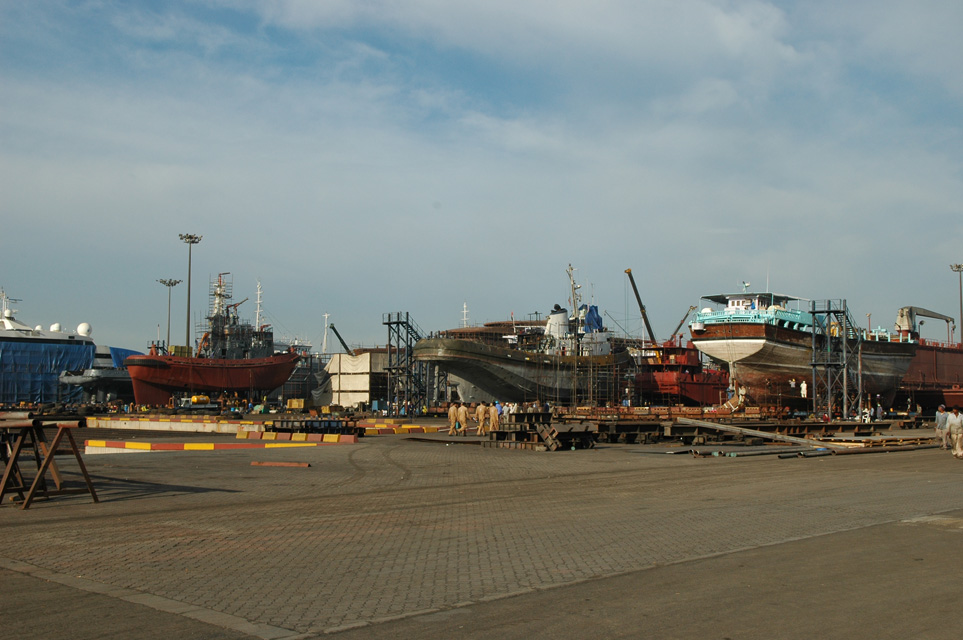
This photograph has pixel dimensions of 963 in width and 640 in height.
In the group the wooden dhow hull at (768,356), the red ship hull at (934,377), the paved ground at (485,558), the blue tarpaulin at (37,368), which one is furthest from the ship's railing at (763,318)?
the blue tarpaulin at (37,368)

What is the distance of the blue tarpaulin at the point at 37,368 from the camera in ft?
299

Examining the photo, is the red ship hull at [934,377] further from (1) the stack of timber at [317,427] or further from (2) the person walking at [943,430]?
(1) the stack of timber at [317,427]

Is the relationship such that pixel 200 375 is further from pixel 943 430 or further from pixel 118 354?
pixel 943 430

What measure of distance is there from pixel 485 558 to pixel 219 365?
262ft

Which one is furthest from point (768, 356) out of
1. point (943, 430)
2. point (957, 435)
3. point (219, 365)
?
point (219, 365)

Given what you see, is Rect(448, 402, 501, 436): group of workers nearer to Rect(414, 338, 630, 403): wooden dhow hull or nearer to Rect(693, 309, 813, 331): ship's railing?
Rect(414, 338, 630, 403): wooden dhow hull

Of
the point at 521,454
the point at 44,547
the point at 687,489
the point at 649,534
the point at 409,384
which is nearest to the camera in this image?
the point at 44,547

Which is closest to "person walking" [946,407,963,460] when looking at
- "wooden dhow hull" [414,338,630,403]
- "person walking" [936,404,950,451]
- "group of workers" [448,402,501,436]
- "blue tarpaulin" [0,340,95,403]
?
"person walking" [936,404,950,451]

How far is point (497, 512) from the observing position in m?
12.0

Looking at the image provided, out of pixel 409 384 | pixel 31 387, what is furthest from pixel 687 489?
pixel 31 387

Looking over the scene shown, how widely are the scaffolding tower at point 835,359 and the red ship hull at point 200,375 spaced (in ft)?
186

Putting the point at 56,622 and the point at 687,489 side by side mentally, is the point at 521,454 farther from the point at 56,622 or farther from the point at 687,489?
the point at 56,622

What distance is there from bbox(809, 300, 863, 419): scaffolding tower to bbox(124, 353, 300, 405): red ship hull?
5679cm

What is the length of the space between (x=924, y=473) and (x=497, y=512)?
11658mm
